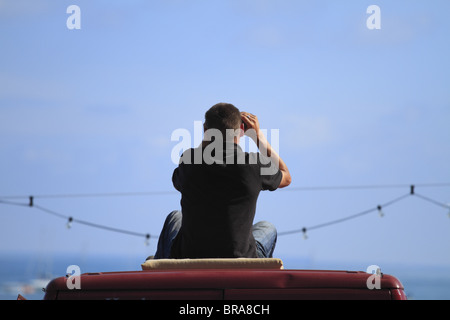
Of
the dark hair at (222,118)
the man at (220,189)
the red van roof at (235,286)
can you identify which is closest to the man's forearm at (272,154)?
the man at (220,189)

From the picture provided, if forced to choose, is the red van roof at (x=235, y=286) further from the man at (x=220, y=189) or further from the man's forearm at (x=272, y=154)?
the man's forearm at (x=272, y=154)

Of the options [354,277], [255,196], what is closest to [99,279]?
[354,277]

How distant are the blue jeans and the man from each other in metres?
0.23

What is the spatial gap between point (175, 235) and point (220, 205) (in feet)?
2.00

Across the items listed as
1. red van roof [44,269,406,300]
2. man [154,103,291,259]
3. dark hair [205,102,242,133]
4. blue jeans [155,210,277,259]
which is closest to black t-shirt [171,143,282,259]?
man [154,103,291,259]

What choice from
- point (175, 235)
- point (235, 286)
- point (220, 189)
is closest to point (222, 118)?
point (220, 189)

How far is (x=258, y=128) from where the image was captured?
5.52 m

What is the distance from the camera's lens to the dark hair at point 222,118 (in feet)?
16.7

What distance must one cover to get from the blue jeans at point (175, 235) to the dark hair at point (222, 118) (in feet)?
2.43

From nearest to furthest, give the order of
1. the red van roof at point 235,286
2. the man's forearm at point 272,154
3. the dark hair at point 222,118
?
the red van roof at point 235,286, the dark hair at point 222,118, the man's forearm at point 272,154

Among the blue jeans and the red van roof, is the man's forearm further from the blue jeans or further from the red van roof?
the red van roof

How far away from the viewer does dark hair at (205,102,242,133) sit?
508 centimetres
